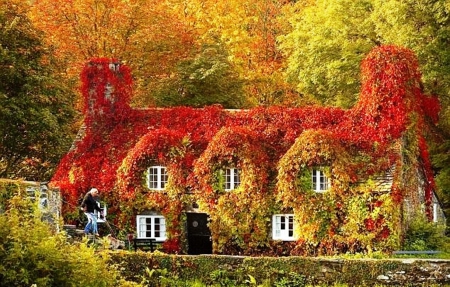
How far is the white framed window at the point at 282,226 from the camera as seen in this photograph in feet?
110

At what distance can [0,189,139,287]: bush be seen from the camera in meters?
15.8

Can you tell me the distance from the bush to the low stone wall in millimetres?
9972

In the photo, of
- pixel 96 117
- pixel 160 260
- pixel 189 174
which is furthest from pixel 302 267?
pixel 96 117

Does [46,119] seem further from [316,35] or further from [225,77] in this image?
[316,35]

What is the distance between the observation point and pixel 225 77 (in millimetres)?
47125

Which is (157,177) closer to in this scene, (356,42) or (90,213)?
(90,213)

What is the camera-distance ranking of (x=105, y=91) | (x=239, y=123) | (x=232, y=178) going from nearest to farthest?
(x=232, y=178) → (x=239, y=123) → (x=105, y=91)

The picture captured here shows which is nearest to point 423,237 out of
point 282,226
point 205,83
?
point 282,226

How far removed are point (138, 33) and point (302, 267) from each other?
2199cm

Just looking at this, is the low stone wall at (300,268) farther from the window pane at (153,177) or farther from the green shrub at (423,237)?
the window pane at (153,177)

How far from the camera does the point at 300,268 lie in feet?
89.1

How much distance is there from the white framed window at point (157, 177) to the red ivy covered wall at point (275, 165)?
0.29 meters

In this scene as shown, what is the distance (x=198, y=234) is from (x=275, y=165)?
13.9ft

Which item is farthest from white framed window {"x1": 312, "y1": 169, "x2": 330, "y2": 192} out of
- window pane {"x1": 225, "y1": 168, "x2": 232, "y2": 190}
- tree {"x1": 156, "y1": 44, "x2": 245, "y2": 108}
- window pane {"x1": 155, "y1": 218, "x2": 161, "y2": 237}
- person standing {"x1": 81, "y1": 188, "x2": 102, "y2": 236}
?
tree {"x1": 156, "y1": 44, "x2": 245, "y2": 108}
